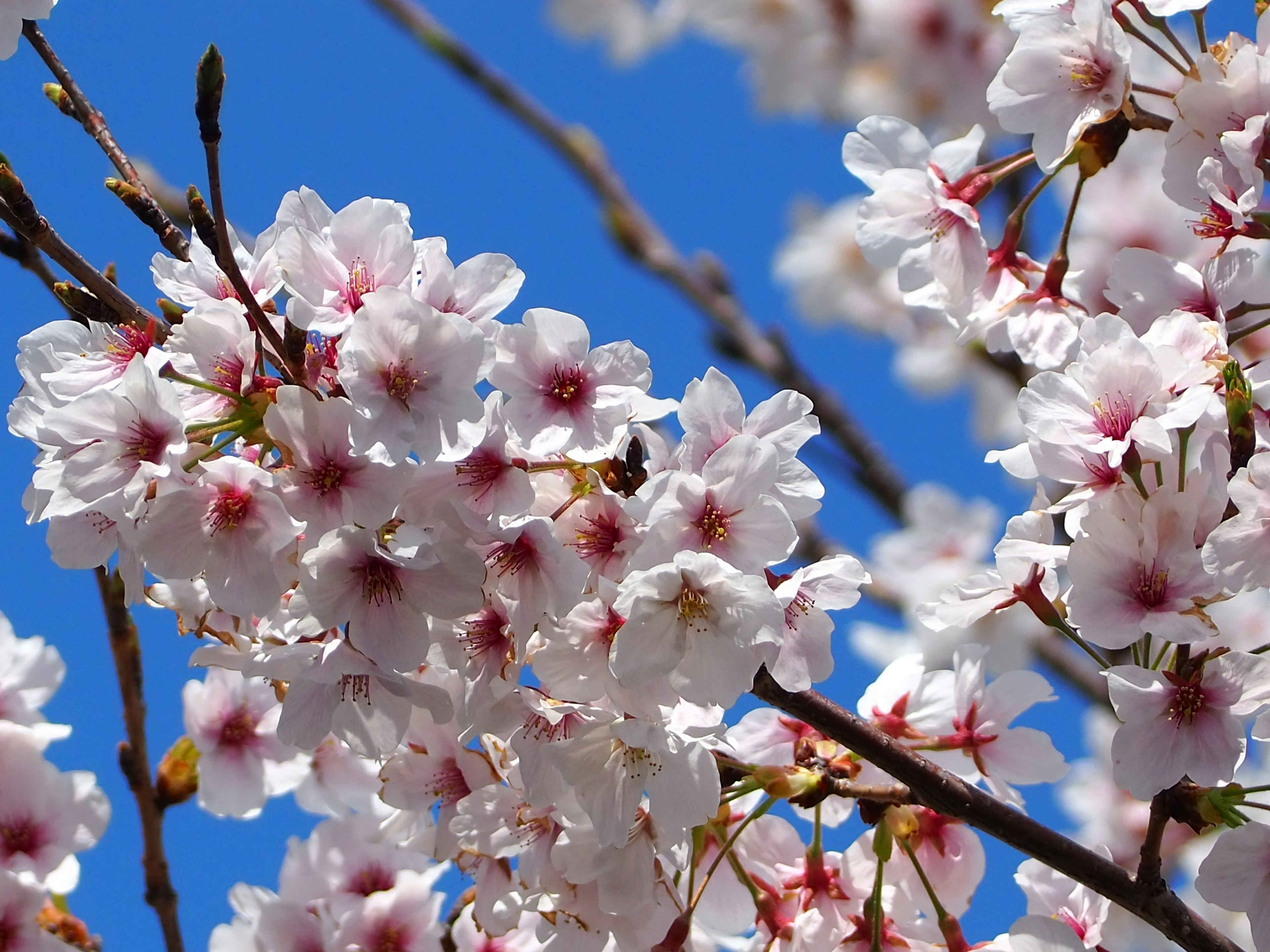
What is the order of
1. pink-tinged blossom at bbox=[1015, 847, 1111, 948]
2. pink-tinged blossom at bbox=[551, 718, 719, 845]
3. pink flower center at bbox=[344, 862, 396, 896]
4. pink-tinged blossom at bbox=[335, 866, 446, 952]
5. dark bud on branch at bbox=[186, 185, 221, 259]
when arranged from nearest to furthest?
dark bud on branch at bbox=[186, 185, 221, 259], pink-tinged blossom at bbox=[551, 718, 719, 845], pink-tinged blossom at bbox=[1015, 847, 1111, 948], pink-tinged blossom at bbox=[335, 866, 446, 952], pink flower center at bbox=[344, 862, 396, 896]

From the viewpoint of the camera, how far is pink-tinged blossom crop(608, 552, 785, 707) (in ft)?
5.08

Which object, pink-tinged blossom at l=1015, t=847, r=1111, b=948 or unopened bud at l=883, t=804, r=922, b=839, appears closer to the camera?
unopened bud at l=883, t=804, r=922, b=839

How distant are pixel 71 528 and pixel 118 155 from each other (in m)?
0.62

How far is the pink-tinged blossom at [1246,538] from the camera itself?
1622 mm

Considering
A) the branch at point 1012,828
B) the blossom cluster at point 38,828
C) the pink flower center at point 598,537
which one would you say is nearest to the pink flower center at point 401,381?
the pink flower center at point 598,537

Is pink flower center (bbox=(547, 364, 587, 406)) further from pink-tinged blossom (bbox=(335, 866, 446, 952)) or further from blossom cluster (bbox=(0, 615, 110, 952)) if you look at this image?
blossom cluster (bbox=(0, 615, 110, 952))

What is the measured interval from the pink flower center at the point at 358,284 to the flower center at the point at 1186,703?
123cm

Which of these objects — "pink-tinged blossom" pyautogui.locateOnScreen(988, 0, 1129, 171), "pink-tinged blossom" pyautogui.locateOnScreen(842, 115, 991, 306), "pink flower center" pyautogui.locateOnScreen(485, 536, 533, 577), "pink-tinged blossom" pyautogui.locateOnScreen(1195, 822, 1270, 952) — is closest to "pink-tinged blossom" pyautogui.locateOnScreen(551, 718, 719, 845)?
"pink flower center" pyautogui.locateOnScreen(485, 536, 533, 577)

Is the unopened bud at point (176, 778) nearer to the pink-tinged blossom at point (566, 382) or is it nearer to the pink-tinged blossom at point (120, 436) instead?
the pink-tinged blossom at point (120, 436)

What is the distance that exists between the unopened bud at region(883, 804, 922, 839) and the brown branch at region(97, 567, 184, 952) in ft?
4.77

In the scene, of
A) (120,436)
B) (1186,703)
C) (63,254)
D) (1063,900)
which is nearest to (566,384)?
(120,436)

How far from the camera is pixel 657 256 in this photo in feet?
15.3

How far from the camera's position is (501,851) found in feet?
6.56

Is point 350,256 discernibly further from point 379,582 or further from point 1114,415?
point 1114,415
